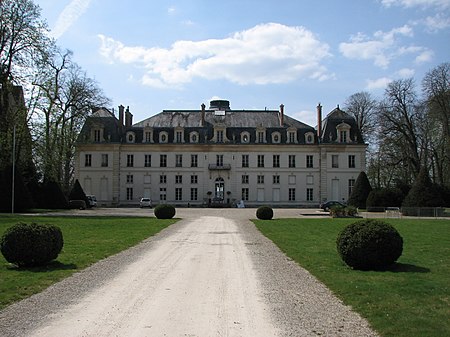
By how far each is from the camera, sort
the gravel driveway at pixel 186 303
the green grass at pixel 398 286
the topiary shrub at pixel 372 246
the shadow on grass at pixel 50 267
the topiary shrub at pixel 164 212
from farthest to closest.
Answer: the topiary shrub at pixel 164 212 < the shadow on grass at pixel 50 267 < the topiary shrub at pixel 372 246 < the green grass at pixel 398 286 < the gravel driveway at pixel 186 303

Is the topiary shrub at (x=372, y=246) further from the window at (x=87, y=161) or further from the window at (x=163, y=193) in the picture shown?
the window at (x=87, y=161)

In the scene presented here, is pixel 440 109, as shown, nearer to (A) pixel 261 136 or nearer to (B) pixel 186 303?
(A) pixel 261 136

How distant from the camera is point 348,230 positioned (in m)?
11.4

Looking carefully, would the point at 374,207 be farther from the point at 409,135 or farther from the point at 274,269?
the point at 274,269

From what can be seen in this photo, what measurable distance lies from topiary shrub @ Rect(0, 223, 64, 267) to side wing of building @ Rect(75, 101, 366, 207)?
4911cm

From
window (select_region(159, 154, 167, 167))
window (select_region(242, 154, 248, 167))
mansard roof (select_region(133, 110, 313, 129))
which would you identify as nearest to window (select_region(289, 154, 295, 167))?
mansard roof (select_region(133, 110, 313, 129))

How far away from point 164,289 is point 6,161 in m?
34.0

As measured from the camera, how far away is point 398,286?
913 centimetres

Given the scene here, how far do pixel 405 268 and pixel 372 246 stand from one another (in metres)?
1.15

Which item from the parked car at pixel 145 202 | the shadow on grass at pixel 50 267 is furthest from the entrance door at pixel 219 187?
the shadow on grass at pixel 50 267

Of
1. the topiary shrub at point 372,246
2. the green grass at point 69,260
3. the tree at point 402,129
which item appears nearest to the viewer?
the green grass at point 69,260

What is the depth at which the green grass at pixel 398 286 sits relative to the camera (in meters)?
6.62

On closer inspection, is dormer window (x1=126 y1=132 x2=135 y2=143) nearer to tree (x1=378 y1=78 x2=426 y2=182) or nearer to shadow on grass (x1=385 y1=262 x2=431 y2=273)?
tree (x1=378 y1=78 x2=426 y2=182)

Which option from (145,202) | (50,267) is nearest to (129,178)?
(145,202)
